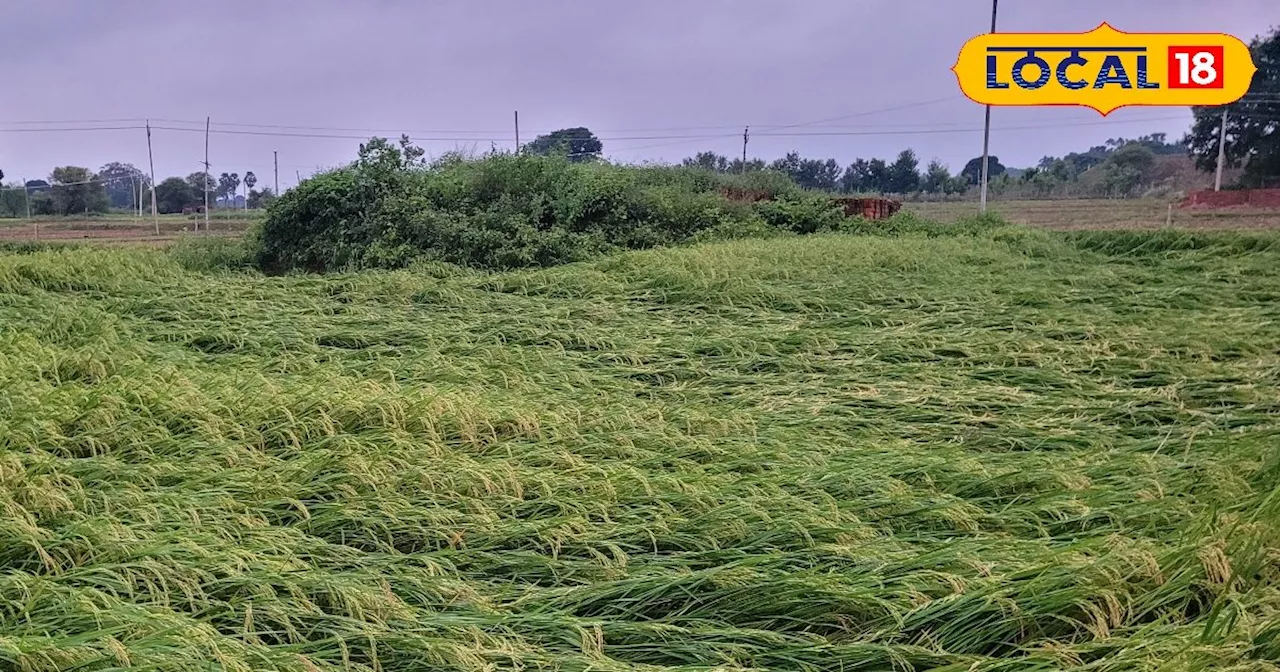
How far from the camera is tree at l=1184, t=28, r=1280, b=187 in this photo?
19078mm

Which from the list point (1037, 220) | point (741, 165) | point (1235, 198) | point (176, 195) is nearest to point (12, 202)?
point (176, 195)

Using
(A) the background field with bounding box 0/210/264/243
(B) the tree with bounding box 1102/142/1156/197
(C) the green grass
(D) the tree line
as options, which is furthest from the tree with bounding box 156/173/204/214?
(B) the tree with bounding box 1102/142/1156/197

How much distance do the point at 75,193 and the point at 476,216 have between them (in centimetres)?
2233

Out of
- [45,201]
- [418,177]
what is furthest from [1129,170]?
[45,201]

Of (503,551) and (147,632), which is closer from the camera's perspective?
(147,632)

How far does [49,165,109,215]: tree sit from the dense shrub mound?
19.1 m

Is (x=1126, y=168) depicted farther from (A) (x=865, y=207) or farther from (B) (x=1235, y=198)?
(A) (x=865, y=207)

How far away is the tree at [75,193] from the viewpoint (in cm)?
2548

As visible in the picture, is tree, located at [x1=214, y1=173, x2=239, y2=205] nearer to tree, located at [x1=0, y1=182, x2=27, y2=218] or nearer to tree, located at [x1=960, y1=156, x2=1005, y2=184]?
tree, located at [x1=0, y1=182, x2=27, y2=218]

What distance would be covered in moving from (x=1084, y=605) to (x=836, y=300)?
4784mm

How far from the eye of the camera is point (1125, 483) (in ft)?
8.93

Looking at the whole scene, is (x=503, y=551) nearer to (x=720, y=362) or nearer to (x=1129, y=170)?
(x=720, y=362)

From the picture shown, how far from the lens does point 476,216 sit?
10336 millimetres

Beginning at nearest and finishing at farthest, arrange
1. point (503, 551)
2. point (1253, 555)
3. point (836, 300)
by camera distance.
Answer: point (1253, 555)
point (503, 551)
point (836, 300)
